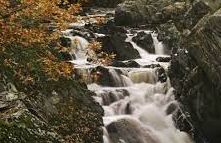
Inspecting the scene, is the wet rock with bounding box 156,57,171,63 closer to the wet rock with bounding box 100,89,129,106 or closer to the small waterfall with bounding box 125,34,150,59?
the small waterfall with bounding box 125,34,150,59

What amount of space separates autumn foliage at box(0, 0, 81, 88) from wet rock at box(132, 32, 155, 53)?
70.4 ft

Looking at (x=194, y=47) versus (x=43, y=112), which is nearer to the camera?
(x=43, y=112)

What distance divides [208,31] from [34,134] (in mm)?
10664

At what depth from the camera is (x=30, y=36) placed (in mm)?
12289

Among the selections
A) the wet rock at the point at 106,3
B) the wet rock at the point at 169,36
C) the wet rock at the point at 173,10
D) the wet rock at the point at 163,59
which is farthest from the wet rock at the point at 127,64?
the wet rock at the point at 106,3

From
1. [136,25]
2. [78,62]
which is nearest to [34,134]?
[78,62]

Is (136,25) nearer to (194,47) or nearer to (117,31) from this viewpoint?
(117,31)

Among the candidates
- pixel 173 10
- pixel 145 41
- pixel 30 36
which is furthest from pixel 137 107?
pixel 173 10

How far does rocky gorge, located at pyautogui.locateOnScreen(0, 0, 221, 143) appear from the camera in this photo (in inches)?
531

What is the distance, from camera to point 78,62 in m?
29.1

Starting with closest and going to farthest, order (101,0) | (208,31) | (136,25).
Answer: (208,31) → (136,25) → (101,0)

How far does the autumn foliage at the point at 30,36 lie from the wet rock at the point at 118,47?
56.9 feet

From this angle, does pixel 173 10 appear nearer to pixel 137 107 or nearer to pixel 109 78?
pixel 109 78

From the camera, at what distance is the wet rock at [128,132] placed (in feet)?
65.6
